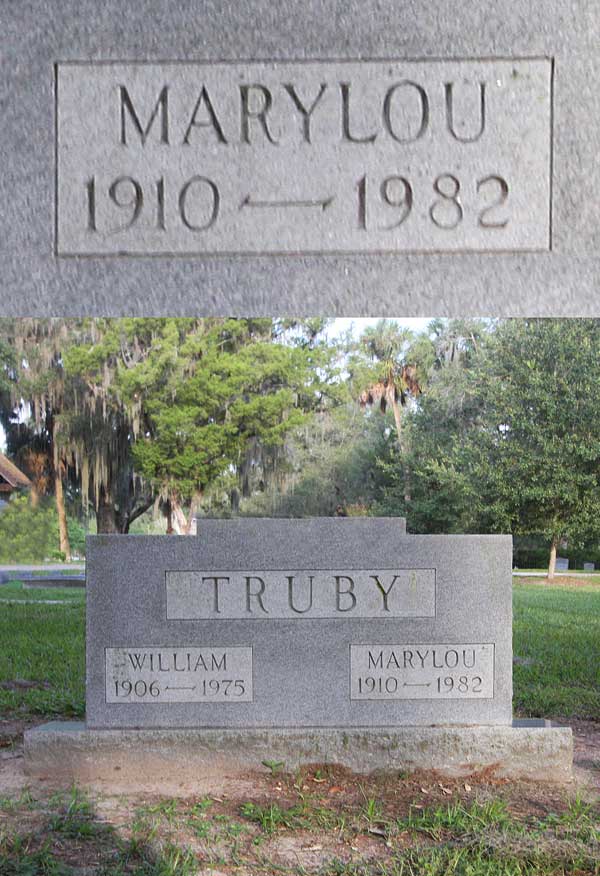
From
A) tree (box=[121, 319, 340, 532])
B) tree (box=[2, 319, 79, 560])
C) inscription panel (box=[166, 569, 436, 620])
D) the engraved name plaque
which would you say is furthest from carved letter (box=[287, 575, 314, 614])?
tree (box=[2, 319, 79, 560])

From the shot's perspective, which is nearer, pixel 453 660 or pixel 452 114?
pixel 452 114

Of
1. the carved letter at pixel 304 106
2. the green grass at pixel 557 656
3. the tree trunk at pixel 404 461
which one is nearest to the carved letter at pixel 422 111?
the carved letter at pixel 304 106

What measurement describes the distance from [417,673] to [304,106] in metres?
3.07

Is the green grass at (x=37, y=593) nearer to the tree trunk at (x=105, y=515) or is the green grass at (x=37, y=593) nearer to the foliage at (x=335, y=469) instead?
the tree trunk at (x=105, y=515)

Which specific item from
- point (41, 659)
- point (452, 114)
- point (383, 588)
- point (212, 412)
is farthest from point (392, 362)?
point (452, 114)

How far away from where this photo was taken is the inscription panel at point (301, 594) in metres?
4.45

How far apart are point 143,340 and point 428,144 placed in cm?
2036

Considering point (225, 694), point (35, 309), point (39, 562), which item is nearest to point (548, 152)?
point (35, 309)

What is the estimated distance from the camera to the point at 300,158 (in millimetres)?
2164

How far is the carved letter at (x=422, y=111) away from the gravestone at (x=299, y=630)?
8.40ft

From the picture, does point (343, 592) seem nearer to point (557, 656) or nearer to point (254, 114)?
point (254, 114)

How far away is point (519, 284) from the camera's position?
6.97ft

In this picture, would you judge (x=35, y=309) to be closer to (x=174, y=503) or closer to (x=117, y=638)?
(x=117, y=638)

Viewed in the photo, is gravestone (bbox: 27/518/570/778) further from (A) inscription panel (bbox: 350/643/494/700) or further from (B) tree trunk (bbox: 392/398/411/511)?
A: (B) tree trunk (bbox: 392/398/411/511)
